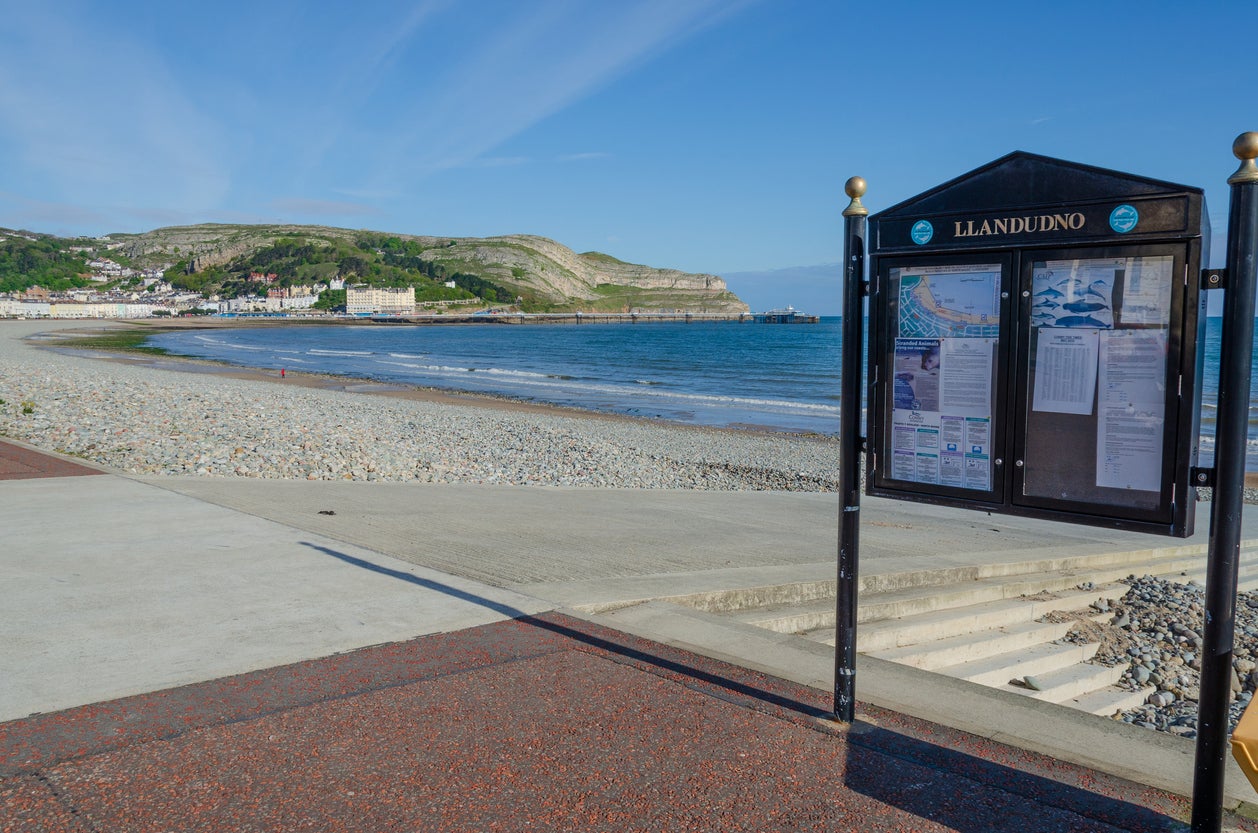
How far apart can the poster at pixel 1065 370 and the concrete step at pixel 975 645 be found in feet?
7.90

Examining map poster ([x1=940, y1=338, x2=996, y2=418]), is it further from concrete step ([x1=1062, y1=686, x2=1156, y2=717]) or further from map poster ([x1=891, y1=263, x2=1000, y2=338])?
concrete step ([x1=1062, y1=686, x2=1156, y2=717])

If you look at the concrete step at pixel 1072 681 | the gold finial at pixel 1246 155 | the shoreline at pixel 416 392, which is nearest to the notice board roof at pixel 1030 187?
the gold finial at pixel 1246 155

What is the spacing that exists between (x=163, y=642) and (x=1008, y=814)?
12.6 feet

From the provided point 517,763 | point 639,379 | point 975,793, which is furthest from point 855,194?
point 639,379

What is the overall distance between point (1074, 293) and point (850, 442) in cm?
97

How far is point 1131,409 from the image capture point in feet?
10.0

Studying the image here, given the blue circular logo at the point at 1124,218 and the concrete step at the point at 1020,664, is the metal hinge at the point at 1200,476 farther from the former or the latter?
the concrete step at the point at 1020,664

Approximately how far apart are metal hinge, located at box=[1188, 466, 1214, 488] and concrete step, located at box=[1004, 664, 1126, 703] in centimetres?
279

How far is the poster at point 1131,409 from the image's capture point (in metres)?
2.99

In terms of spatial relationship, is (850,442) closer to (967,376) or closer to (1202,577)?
(967,376)

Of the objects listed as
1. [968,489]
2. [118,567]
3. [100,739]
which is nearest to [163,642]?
[100,739]

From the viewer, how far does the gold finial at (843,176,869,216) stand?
3.61m

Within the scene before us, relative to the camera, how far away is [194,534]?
673cm

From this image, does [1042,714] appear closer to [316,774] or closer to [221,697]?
[316,774]
